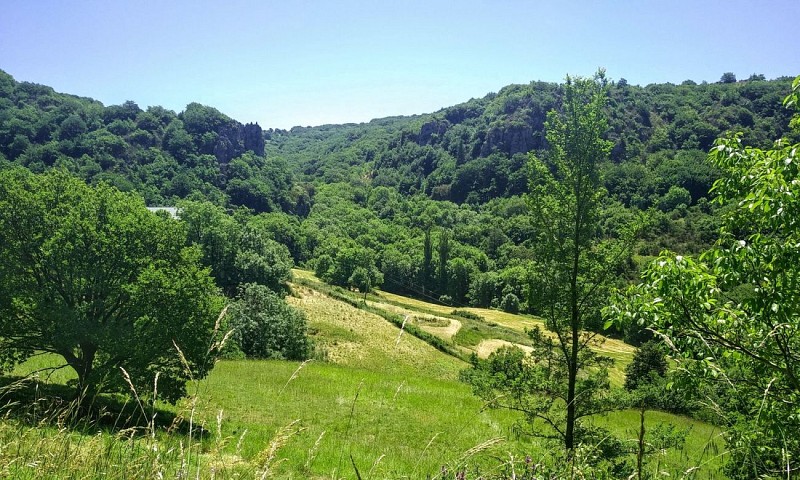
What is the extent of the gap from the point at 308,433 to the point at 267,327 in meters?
21.1

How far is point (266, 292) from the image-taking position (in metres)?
38.9

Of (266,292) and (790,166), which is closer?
(790,166)

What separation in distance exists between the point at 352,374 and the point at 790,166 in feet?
83.7

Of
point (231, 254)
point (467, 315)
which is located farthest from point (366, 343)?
point (467, 315)

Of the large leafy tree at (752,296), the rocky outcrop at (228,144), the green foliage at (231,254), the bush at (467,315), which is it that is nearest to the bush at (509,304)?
the bush at (467,315)

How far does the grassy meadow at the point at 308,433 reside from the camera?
3141 millimetres

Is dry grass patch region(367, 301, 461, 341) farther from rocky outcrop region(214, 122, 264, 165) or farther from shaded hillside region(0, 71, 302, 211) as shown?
rocky outcrop region(214, 122, 264, 165)

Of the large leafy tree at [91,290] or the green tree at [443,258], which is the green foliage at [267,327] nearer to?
the large leafy tree at [91,290]

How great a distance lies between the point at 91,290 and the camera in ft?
46.7

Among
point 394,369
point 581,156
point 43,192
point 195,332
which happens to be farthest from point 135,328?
point 394,369

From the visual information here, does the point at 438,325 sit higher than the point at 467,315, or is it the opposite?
the point at 438,325

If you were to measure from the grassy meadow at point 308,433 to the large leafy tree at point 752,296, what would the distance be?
1348 mm

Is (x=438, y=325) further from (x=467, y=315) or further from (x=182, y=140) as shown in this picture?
(x=182, y=140)

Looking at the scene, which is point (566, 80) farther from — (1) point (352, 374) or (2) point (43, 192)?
(1) point (352, 374)
